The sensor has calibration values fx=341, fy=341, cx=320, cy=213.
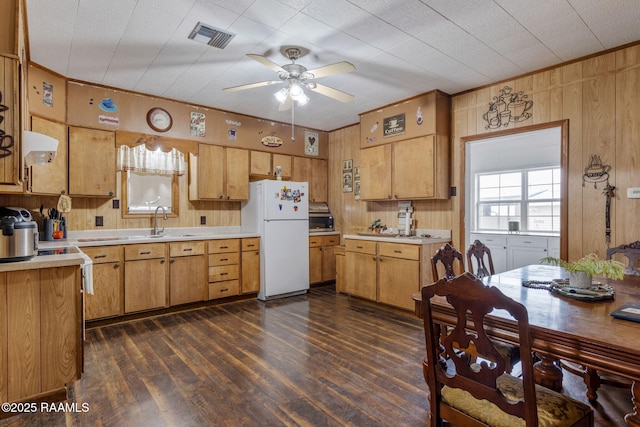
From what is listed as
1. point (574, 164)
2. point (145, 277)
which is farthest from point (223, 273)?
point (574, 164)

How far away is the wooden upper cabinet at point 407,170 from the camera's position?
4.18 metres

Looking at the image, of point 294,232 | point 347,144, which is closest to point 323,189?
point 347,144

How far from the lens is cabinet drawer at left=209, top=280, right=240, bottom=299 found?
444 cm

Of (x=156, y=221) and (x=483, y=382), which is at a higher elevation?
(x=156, y=221)

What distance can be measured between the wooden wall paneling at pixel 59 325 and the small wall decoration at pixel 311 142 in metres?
4.12

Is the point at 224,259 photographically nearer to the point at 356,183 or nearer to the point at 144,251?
the point at 144,251

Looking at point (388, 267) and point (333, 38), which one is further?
point (388, 267)

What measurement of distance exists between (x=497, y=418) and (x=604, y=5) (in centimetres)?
285

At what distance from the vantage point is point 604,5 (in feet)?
7.94

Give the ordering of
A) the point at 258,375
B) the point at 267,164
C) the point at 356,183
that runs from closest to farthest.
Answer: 1. the point at 258,375
2. the point at 267,164
3. the point at 356,183

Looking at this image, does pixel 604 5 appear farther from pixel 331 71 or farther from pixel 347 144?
pixel 347 144

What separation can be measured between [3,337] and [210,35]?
2.56 m

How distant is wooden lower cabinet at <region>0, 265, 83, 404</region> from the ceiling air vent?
2011 millimetres

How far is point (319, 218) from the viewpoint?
5891 millimetres
